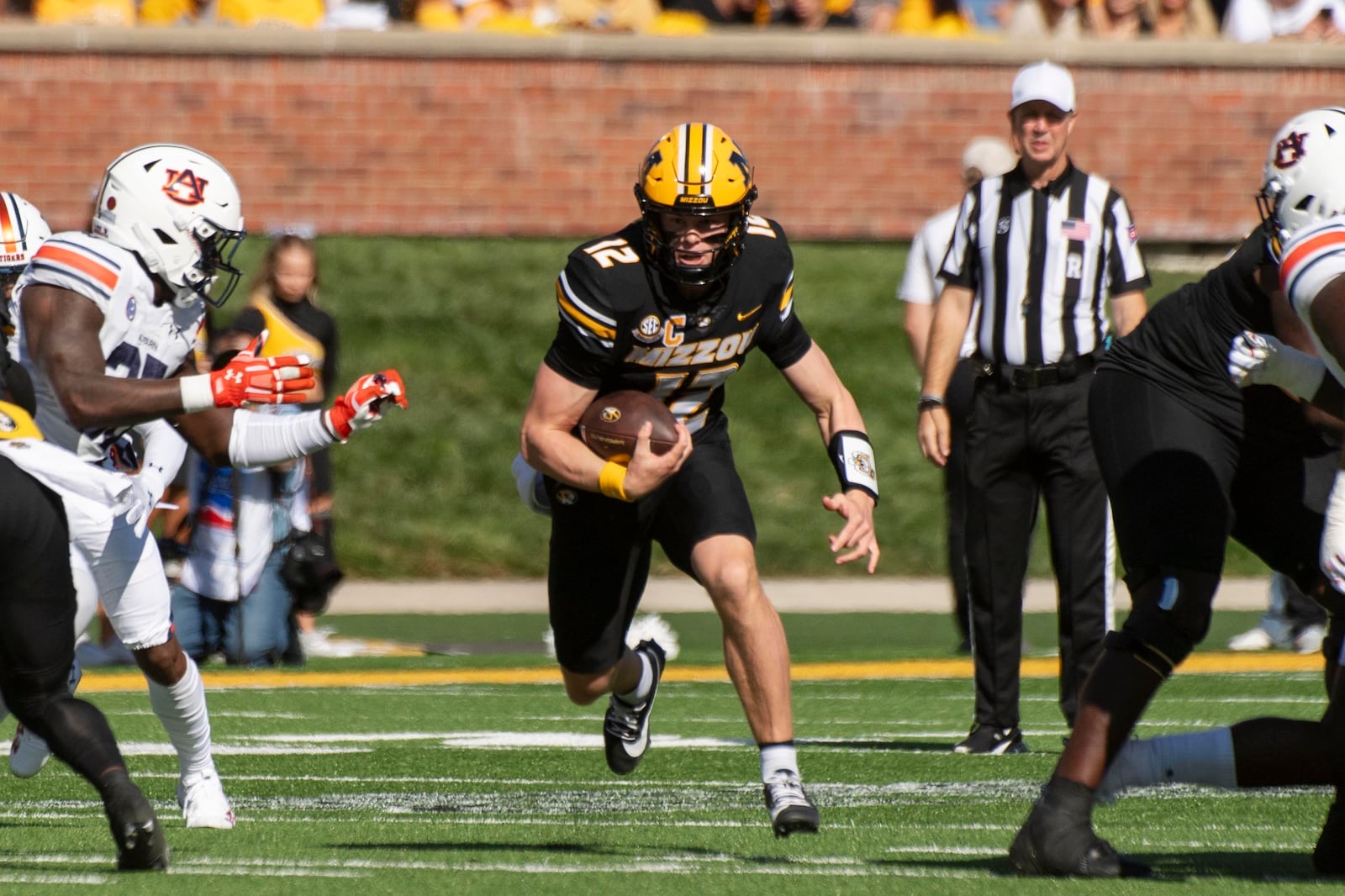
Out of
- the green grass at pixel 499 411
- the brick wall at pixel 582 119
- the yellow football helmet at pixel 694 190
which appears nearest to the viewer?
the yellow football helmet at pixel 694 190

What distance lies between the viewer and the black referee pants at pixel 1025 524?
258 inches

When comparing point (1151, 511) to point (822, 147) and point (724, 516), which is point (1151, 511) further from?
point (822, 147)

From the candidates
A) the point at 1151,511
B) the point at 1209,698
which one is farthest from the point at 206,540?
the point at 1151,511

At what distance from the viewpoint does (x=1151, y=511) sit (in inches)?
171

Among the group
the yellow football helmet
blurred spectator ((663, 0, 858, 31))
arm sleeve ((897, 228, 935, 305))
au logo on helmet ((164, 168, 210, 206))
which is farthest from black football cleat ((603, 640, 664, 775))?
blurred spectator ((663, 0, 858, 31))

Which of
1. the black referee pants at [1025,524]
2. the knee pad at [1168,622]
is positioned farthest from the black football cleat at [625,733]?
the knee pad at [1168,622]

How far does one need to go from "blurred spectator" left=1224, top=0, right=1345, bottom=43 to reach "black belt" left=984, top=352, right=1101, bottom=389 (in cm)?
853

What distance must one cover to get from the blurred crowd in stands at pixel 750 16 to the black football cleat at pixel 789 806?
9.88m

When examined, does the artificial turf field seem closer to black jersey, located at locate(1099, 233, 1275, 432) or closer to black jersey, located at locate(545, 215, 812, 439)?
black jersey, located at locate(1099, 233, 1275, 432)

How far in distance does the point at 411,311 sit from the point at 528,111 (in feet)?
5.19

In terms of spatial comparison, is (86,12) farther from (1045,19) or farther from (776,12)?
(1045,19)

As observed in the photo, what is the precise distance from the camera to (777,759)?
4.75m

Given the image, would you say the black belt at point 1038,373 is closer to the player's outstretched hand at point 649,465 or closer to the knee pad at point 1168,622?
the player's outstretched hand at point 649,465

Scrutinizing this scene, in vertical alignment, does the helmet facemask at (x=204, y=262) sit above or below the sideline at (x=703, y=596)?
above
